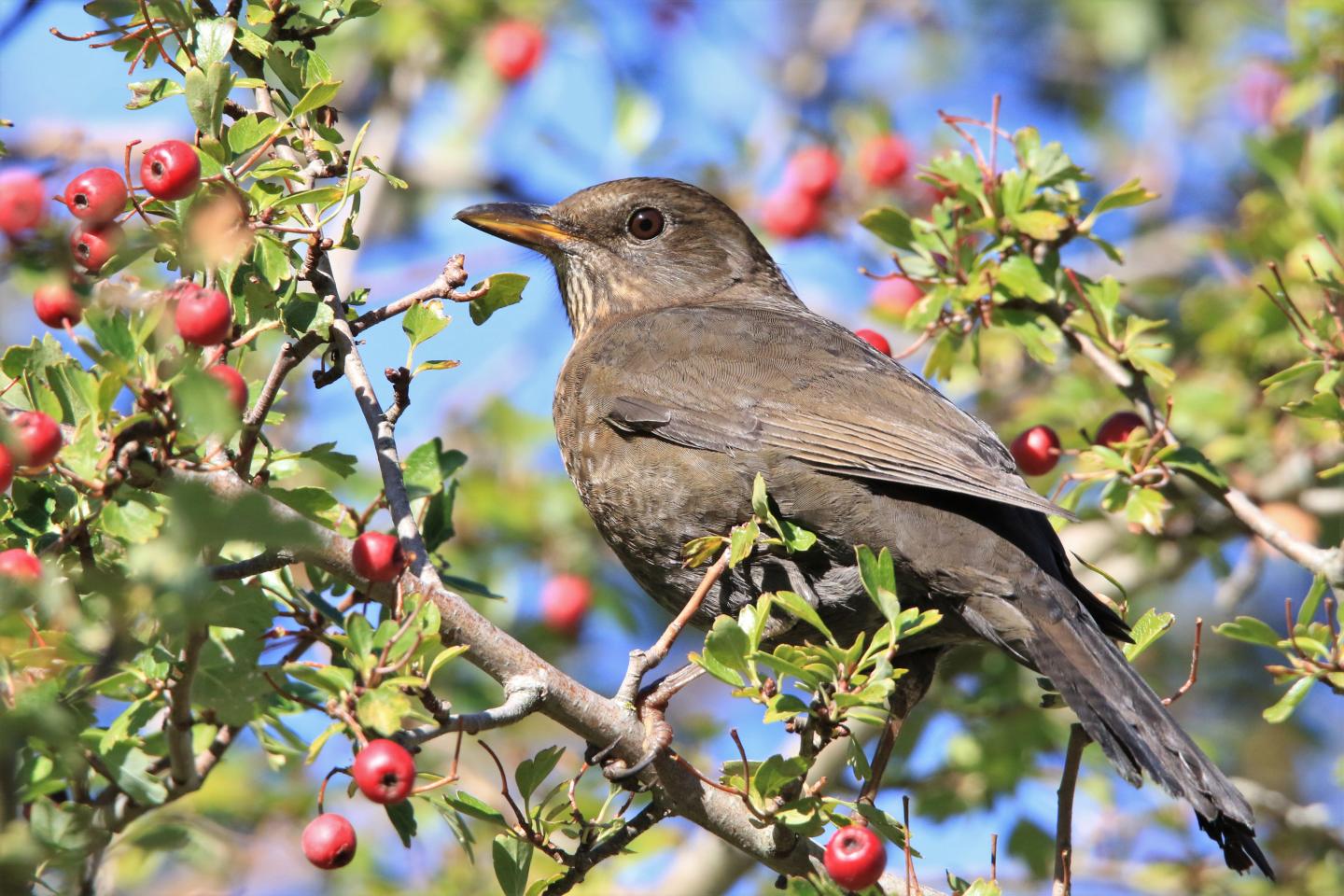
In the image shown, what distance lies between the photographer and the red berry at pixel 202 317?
2674mm

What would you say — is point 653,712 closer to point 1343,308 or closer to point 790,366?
point 790,366

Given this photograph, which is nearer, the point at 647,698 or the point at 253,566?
the point at 253,566

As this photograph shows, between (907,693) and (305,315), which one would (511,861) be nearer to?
(305,315)

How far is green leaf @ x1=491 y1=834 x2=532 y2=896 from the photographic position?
3.20 meters

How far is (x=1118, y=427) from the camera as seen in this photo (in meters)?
4.56

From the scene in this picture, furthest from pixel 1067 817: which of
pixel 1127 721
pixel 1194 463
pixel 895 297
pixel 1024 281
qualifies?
pixel 895 297

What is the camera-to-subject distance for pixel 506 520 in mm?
6422

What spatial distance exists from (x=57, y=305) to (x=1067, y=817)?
2.63 meters

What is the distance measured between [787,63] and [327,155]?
577cm

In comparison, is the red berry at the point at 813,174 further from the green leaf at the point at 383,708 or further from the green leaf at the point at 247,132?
the green leaf at the point at 383,708

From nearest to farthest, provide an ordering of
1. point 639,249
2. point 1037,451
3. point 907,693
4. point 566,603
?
point 907,693 < point 1037,451 < point 639,249 < point 566,603

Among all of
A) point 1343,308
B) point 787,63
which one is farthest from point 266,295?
point 787,63

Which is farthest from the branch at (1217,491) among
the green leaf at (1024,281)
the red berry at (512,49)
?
the red berry at (512,49)

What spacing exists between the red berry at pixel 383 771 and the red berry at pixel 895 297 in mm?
3772
